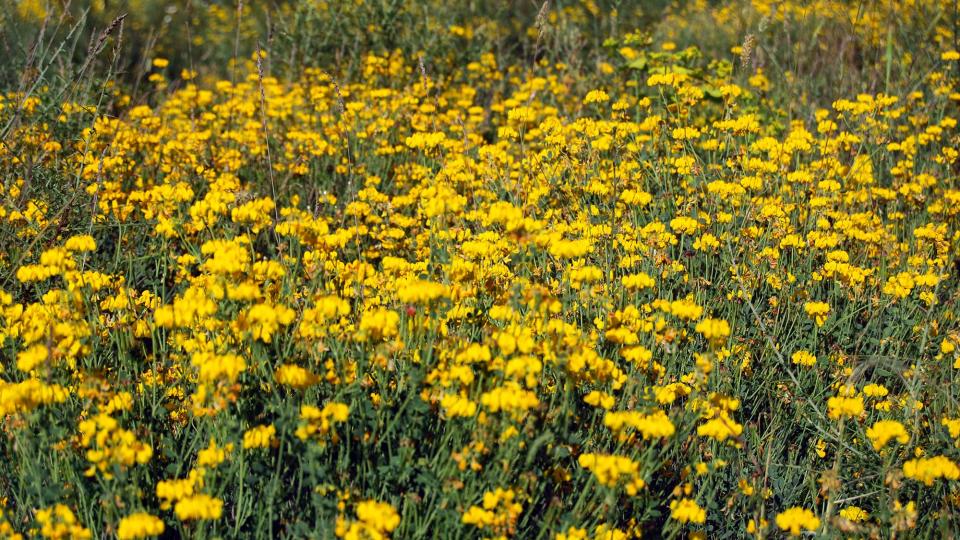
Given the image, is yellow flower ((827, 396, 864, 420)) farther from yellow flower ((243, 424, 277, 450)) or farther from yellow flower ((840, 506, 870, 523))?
yellow flower ((243, 424, 277, 450))

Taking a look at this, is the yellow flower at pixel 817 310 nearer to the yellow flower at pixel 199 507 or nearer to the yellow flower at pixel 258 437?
the yellow flower at pixel 258 437

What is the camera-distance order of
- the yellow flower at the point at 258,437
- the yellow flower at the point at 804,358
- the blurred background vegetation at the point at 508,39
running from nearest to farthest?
the yellow flower at the point at 258,437 < the yellow flower at the point at 804,358 < the blurred background vegetation at the point at 508,39

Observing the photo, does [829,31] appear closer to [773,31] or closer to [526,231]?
[773,31]

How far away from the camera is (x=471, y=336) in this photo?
3016 mm

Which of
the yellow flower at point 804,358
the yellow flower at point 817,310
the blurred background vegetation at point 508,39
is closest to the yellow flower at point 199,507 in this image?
the yellow flower at point 804,358

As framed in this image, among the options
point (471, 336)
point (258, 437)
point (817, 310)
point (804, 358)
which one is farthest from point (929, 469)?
point (258, 437)

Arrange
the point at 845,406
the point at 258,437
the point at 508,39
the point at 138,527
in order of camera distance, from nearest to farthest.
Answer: the point at 138,527, the point at 258,437, the point at 845,406, the point at 508,39

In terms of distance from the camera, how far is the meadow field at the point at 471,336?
2.35 m

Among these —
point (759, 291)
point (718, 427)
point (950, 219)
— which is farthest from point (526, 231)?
point (950, 219)

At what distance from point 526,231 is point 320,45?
5216mm

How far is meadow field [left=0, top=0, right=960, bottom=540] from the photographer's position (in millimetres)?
2354

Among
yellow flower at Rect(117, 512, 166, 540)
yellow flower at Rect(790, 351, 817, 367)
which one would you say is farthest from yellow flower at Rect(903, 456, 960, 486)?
yellow flower at Rect(117, 512, 166, 540)

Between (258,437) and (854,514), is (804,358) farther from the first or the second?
(258,437)

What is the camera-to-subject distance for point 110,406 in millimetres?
2387
